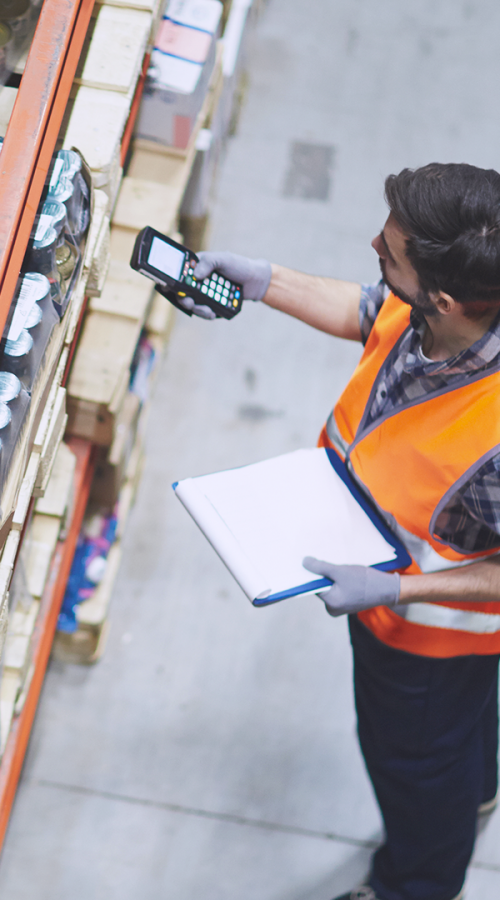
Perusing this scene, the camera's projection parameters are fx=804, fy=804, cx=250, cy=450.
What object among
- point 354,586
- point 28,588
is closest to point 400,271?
point 354,586

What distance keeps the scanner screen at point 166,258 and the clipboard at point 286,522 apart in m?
0.49

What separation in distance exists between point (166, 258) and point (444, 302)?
0.69 m

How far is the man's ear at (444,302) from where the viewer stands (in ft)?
4.93

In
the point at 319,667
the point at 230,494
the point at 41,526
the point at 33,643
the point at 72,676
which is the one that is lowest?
the point at 72,676

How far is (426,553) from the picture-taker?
5.93 feet

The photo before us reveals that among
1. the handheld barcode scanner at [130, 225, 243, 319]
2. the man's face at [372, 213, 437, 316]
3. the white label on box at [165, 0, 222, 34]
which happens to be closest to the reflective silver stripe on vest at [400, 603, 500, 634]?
the man's face at [372, 213, 437, 316]

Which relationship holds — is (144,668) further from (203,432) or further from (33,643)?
(203,432)

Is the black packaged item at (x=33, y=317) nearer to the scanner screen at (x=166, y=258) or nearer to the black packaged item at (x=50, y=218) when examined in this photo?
the black packaged item at (x=50, y=218)

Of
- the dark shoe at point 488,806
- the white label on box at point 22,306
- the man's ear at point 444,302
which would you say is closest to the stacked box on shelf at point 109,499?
the white label on box at point 22,306

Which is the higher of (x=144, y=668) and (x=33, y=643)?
(x=33, y=643)

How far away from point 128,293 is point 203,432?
40.3 inches

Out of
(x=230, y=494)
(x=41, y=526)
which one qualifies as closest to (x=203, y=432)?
(x=41, y=526)

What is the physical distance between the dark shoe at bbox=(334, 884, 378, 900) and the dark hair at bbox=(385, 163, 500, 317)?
183 cm

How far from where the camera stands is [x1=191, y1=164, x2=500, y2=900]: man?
150 cm
